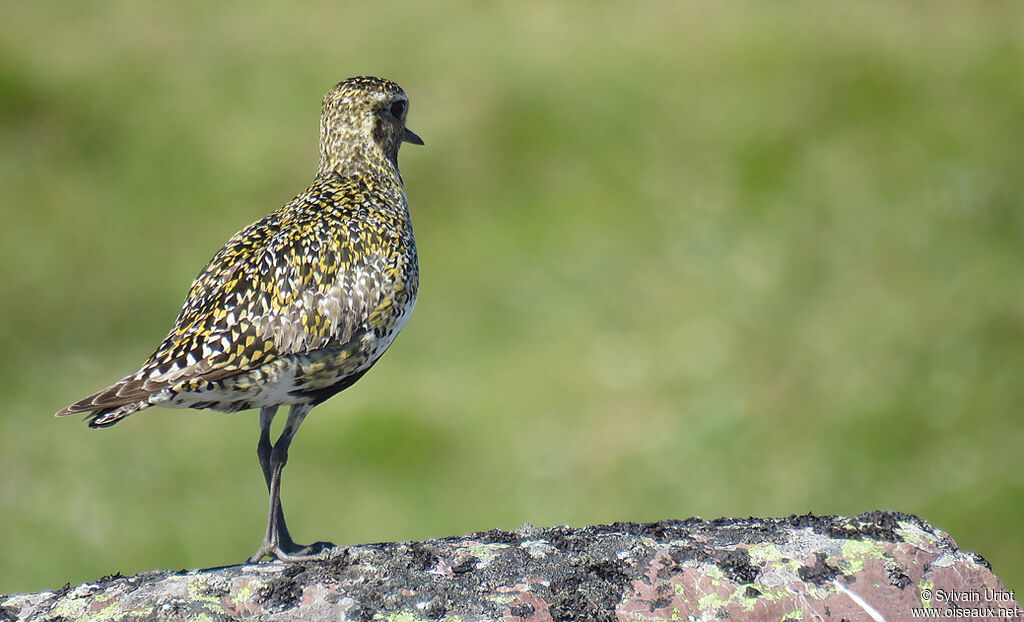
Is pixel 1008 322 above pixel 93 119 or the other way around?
the other way around

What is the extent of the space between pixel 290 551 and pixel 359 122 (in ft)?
11.4

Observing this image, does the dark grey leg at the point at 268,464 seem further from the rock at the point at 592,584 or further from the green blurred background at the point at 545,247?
the green blurred background at the point at 545,247

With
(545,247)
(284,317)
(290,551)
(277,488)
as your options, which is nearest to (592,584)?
(290,551)

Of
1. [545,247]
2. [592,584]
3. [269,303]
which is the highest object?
[545,247]

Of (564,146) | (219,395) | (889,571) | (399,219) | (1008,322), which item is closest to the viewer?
(889,571)

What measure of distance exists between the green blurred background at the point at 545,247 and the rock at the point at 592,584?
444 inches

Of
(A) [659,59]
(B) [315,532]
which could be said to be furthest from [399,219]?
(A) [659,59]

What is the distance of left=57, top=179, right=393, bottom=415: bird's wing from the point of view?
726 cm

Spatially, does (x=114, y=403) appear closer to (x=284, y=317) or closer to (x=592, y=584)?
(x=284, y=317)

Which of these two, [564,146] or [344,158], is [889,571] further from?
[564,146]

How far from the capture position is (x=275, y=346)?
7488 millimetres

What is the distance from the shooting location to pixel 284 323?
7.56m

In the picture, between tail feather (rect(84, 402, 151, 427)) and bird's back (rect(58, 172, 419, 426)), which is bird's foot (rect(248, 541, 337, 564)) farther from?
tail feather (rect(84, 402, 151, 427))

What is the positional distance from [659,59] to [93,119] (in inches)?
414
